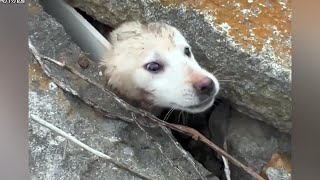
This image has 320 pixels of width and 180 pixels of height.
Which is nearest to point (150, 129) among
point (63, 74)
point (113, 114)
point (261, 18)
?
point (113, 114)

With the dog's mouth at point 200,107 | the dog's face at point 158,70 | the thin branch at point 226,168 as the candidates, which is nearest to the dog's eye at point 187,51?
the dog's face at point 158,70

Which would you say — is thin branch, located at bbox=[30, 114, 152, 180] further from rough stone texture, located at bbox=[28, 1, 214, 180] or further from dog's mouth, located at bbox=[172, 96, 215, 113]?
dog's mouth, located at bbox=[172, 96, 215, 113]

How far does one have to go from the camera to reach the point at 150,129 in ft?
4.25

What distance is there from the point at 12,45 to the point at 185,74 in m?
0.37

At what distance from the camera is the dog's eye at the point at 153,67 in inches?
48.0

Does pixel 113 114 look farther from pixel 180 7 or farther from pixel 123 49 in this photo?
pixel 180 7

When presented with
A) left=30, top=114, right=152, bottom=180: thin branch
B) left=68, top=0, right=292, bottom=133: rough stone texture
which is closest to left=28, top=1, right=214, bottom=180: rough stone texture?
left=30, top=114, right=152, bottom=180: thin branch

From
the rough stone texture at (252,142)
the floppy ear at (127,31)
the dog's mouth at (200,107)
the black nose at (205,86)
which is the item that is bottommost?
the rough stone texture at (252,142)

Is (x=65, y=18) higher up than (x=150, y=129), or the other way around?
(x=65, y=18)

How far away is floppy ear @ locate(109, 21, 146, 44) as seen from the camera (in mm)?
1271

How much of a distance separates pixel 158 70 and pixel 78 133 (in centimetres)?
22

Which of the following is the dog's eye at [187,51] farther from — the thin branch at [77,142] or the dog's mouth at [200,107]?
the thin branch at [77,142]

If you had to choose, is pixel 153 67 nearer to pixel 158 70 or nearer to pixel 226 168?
pixel 158 70

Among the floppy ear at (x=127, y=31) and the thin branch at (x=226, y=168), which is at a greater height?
the floppy ear at (x=127, y=31)
